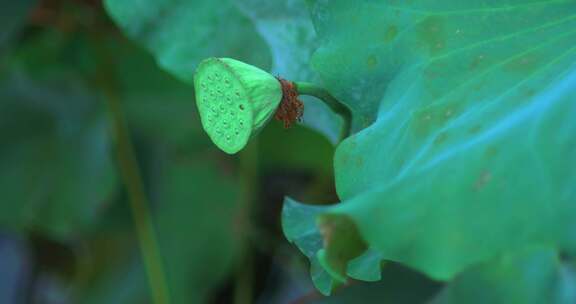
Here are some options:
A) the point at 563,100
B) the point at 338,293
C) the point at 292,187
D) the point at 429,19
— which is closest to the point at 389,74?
the point at 429,19

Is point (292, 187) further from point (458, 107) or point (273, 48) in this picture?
point (458, 107)

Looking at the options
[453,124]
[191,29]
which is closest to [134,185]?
[191,29]

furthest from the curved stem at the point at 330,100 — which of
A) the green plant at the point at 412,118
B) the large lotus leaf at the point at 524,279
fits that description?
the large lotus leaf at the point at 524,279

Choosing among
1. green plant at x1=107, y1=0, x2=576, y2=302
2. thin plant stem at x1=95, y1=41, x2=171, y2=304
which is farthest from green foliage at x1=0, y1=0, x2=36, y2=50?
green plant at x1=107, y1=0, x2=576, y2=302

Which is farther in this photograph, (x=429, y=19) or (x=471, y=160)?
(x=429, y=19)

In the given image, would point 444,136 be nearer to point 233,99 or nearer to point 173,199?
point 233,99

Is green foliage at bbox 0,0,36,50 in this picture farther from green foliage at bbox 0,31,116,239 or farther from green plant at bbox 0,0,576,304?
green plant at bbox 0,0,576,304
